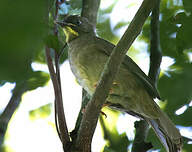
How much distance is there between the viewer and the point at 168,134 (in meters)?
3.56

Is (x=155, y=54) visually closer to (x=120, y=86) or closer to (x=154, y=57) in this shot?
(x=154, y=57)

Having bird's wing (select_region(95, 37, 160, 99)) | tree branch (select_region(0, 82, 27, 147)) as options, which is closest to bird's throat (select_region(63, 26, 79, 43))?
bird's wing (select_region(95, 37, 160, 99))

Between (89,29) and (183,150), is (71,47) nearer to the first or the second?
(89,29)

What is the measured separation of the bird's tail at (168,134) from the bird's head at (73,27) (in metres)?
1.90

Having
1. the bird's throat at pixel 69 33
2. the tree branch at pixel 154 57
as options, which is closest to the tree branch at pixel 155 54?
the tree branch at pixel 154 57

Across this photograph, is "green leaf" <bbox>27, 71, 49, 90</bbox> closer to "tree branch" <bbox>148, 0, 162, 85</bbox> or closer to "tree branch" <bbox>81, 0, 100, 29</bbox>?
"tree branch" <bbox>81, 0, 100, 29</bbox>

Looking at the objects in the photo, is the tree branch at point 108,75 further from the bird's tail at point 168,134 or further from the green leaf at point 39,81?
the green leaf at point 39,81

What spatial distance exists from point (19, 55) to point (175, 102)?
254 centimetres

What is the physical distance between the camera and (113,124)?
420 cm

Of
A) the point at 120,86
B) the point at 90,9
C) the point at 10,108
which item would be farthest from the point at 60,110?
the point at 90,9

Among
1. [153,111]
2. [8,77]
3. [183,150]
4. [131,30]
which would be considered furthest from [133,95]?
[8,77]

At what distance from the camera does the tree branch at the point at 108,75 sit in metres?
2.40

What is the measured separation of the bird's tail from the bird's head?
75.0 inches

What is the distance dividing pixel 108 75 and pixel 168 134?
4.49 feet
